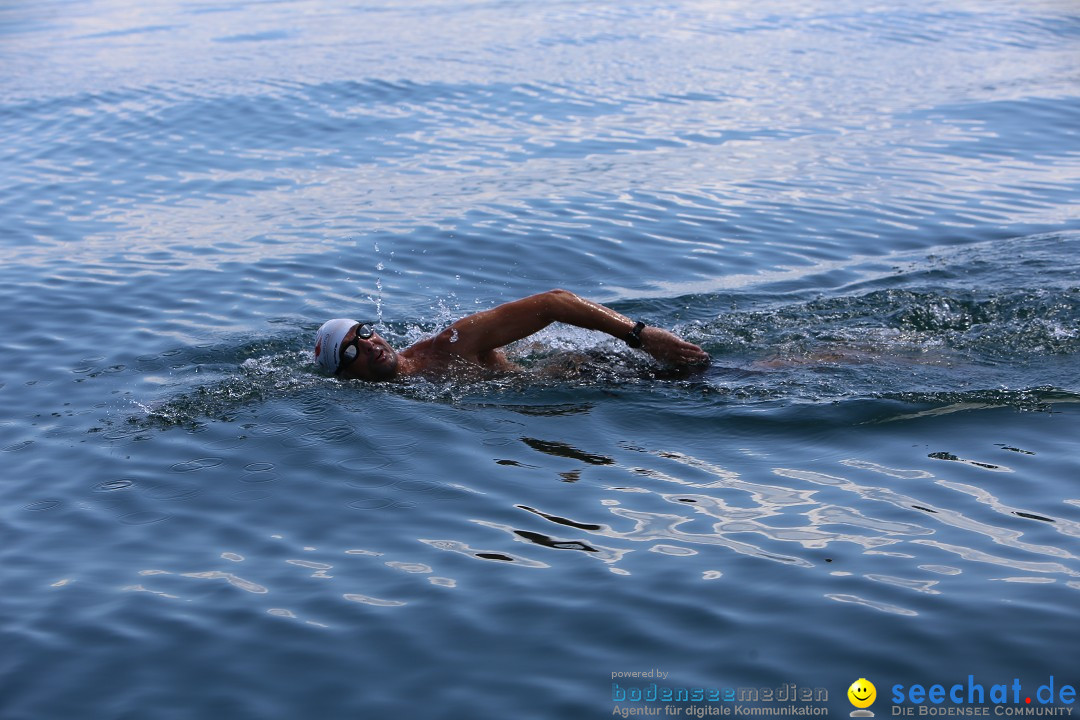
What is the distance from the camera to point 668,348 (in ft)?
25.5

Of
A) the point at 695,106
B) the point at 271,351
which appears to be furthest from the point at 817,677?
the point at 695,106

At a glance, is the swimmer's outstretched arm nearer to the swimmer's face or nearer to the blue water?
the blue water

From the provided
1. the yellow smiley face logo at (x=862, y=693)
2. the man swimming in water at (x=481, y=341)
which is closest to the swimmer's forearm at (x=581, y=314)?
the man swimming in water at (x=481, y=341)

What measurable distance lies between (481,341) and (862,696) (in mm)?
4247

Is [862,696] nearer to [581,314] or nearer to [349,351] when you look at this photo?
[581,314]

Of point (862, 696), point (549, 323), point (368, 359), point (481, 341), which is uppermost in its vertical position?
point (549, 323)

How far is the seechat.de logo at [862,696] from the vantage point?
428 centimetres

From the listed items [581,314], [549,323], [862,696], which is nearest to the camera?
[862,696]

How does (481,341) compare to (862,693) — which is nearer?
(862,693)

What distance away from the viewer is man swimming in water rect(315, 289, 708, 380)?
764 cm

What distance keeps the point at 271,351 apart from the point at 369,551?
386 centimetres

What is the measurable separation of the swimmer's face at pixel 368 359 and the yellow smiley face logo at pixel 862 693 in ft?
14.8

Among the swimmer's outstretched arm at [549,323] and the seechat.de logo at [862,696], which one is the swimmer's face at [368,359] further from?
the seechat.de logo at [862,696]

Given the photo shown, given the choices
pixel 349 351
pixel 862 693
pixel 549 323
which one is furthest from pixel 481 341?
pixel 862 693
